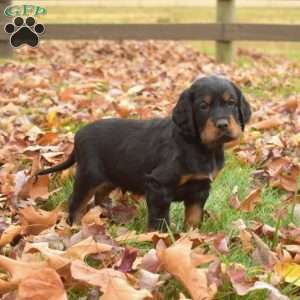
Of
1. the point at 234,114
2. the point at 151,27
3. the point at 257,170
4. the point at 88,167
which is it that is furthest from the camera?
the point at 151,27

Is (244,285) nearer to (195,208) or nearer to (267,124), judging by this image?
(195,208)

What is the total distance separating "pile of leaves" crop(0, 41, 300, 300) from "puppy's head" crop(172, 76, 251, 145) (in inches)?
19.0

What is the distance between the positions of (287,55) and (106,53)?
4.52m

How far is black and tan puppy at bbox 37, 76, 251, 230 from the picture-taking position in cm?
330

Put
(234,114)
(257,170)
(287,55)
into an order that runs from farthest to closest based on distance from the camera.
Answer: (287,55)
(257,170)
(234,114)

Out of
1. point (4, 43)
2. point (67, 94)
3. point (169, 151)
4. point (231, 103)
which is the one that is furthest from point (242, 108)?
point (4, 43)

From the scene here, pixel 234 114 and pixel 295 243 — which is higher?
pixel 234 114

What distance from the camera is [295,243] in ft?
9.93

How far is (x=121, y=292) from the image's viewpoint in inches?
86.2

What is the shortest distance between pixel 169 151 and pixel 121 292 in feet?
4.33

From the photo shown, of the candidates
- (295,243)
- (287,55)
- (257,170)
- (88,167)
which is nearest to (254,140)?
(257,170)

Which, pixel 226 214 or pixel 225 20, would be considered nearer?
pixel 226 214

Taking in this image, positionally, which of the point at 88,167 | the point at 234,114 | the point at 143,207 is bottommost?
the point at 143,207

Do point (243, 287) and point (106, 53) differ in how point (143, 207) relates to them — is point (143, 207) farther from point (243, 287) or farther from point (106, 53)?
point (106, 53)
